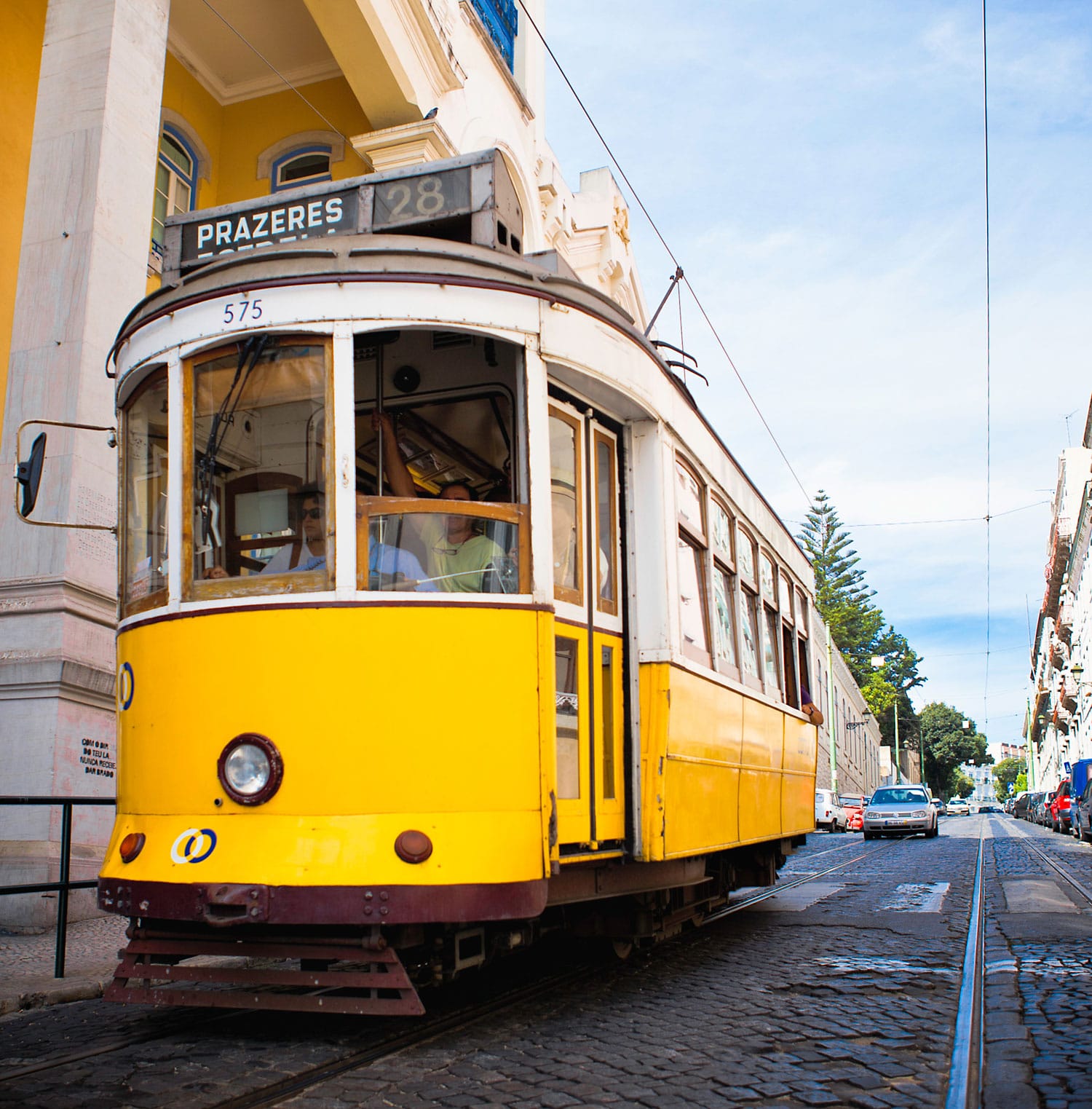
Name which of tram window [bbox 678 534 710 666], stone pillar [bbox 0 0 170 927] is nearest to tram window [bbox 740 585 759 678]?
tram window [bbox 678 534 710 666]

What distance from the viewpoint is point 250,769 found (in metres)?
4.24

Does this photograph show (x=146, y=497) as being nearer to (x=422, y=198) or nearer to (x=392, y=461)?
(x=392, y=461)

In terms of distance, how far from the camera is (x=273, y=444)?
15.0 feet

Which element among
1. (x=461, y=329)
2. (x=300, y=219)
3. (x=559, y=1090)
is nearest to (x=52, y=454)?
(x=300, y=219)

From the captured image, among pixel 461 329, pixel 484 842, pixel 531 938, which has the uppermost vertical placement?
pixel 461 329

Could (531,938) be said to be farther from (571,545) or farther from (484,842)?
(571,545)

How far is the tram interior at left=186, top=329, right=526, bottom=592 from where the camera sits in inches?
176

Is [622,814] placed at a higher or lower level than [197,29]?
lower

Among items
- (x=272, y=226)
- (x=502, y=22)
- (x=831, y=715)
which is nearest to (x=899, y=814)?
(x=831, y=715)

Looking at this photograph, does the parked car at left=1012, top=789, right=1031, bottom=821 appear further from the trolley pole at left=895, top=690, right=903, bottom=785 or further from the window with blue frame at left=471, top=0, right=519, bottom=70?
the window with blue frame at left=471, top=0, right=519, bottom=70

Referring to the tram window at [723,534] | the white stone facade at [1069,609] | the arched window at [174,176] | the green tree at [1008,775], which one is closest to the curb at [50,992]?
the tram window at [723,534]

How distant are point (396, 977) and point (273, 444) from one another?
211 centimetres

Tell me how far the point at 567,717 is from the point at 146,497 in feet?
6.83

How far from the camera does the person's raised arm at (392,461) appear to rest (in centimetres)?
489
